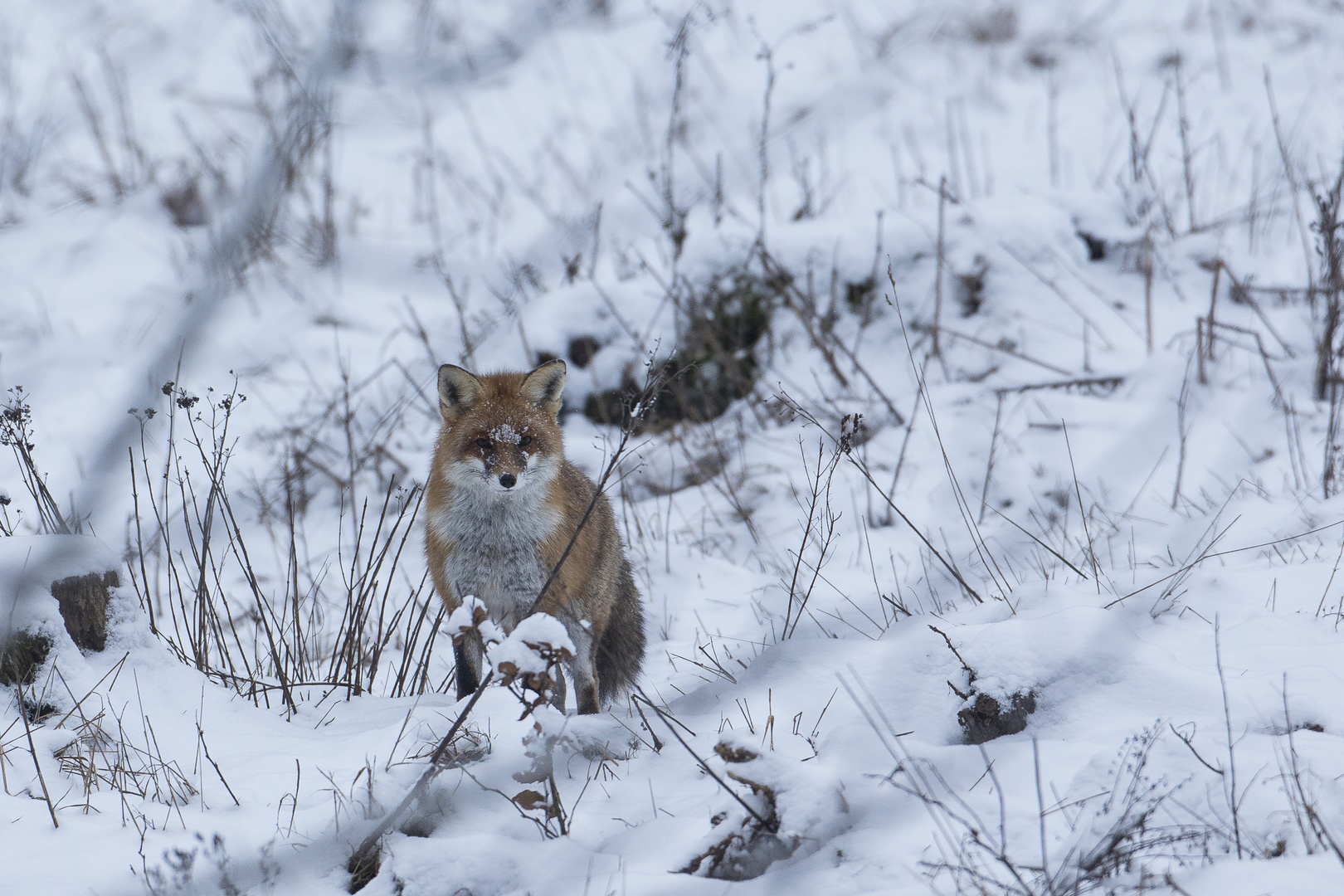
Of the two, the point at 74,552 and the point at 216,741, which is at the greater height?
the point at 74,552

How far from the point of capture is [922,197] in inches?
411

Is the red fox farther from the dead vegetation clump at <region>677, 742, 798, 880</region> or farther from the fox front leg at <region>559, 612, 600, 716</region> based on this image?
the dead vegetation clump at <region>677, 742, 798, 880</region>

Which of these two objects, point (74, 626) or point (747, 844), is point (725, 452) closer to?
point (74, 626)

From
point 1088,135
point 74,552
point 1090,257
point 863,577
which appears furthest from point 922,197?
point 74,552

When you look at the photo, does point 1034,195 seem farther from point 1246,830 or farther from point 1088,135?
point 1246,830

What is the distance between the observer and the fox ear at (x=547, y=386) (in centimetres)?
443

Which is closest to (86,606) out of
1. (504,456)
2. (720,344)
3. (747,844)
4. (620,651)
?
(504,456)

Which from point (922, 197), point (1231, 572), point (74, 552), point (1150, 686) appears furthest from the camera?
point (922, 197)

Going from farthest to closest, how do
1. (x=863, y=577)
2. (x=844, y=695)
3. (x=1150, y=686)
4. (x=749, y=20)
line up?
(x=749, y=20), (x=863, y=577), (x=844, y=695), (x=1150, y=686)

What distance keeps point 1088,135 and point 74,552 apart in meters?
12.6

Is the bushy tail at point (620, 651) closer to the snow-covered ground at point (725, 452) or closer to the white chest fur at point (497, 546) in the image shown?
the snow-covered ground at point (725, 452)

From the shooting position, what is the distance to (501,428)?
13.9ft

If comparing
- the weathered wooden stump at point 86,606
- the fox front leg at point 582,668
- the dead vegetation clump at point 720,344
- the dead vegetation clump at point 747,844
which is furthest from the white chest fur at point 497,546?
the dead vegetation clump at point 720,344

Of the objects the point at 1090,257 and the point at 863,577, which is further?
the point at 1090,257
